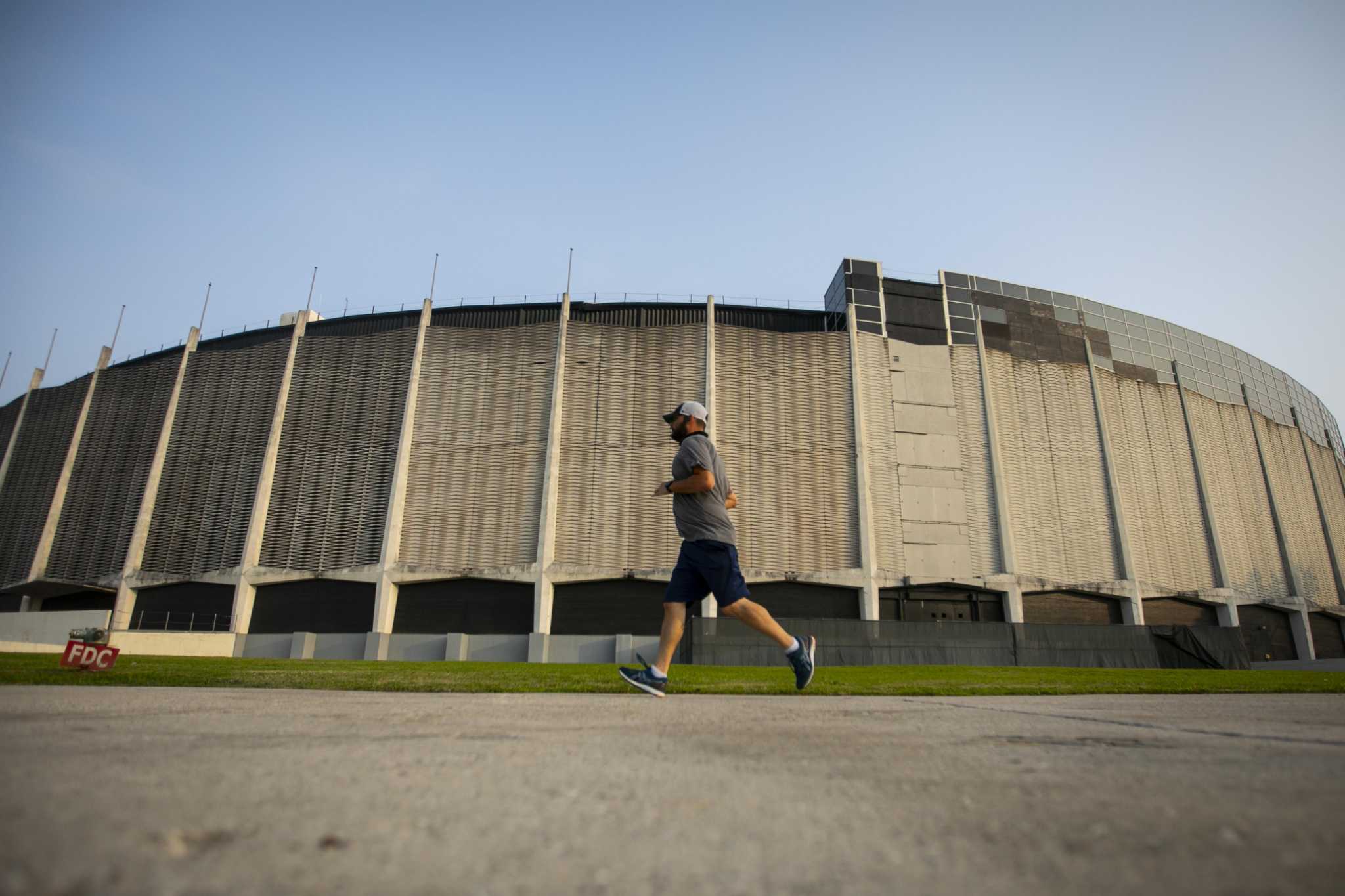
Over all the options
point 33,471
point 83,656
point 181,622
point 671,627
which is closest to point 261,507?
point 181,622

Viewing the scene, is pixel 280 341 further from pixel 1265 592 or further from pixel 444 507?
pixel 1265 592

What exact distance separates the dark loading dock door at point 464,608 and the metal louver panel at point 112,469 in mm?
11847

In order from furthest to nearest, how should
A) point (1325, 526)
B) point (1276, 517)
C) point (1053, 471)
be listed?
1. point (1325, 526)
2. point (1276, 517)
3. point (1053, 471)

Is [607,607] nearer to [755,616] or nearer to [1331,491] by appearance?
[755,616]

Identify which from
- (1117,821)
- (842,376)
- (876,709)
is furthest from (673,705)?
(842,376)

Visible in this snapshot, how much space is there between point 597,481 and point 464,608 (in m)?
6.58

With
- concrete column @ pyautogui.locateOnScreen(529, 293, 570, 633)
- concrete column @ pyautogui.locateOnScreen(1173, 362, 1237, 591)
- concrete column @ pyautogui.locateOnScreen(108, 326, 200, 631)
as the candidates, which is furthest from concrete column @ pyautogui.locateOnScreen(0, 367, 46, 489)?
concrete column @ pyautogui.locateOnScreen(1173, 362, 1237, 591)

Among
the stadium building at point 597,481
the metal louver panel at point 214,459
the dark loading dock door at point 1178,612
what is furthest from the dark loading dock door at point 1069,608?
the metal louver panel at point 214,459

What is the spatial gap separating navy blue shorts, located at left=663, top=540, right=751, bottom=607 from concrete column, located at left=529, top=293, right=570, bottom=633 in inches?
822

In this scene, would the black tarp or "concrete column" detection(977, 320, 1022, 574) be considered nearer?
the black tarp

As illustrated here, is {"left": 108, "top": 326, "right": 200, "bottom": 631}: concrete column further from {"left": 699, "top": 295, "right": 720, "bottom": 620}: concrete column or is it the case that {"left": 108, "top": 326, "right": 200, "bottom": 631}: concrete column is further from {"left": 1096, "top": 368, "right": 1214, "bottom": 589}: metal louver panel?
{"left": 1096, "top": 368, "right": 1214, "bottom": 589}: metal louver panel

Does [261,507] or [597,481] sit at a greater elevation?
[597,481]

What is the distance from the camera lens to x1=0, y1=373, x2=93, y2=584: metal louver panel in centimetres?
3108

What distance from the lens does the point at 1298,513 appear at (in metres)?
38.2
